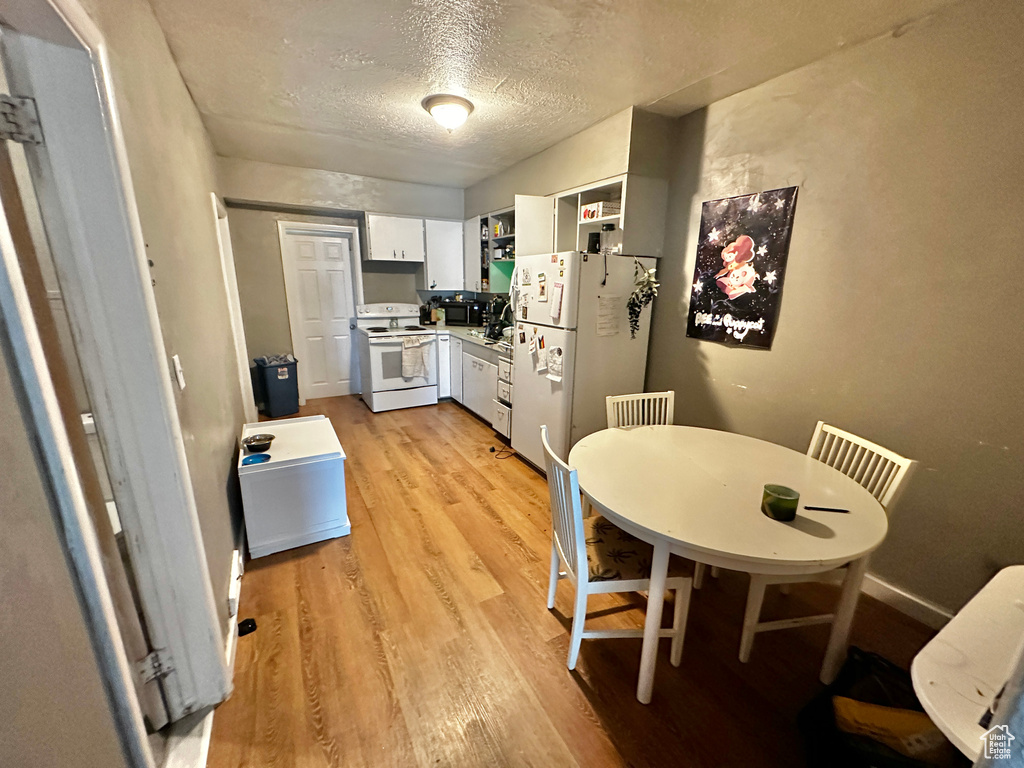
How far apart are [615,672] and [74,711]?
5.06 feet

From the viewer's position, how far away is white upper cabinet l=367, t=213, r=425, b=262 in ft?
14.6

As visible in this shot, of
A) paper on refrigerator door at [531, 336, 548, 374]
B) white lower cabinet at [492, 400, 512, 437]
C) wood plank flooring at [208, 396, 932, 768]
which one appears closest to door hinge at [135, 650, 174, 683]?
wood plank flooring at [208, 396, 932, 768]

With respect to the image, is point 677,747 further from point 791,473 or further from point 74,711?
point 74,711

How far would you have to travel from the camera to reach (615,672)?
1551mm

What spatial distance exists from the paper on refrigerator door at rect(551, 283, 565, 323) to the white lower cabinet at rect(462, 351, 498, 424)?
1156 mm

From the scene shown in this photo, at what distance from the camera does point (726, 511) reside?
1.32 m

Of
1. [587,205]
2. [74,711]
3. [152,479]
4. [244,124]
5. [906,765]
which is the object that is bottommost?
[906,765]

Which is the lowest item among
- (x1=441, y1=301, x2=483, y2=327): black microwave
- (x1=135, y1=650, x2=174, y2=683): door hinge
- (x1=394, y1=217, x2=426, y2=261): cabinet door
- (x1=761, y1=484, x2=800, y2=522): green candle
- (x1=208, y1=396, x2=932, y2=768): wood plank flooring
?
(x1=208, y1=396, x2=932, y2=768): wood plank flooring

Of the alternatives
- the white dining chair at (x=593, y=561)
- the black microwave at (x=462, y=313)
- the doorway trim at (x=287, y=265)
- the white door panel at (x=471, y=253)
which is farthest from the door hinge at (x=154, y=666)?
the black microwave at (x=462, y=313)

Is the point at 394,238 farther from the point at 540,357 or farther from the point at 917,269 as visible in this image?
the point at 917,269

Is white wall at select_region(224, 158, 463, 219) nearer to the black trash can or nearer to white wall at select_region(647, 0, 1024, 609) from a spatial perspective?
Answer: the black trash can

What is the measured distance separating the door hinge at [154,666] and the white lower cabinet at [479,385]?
2729mm

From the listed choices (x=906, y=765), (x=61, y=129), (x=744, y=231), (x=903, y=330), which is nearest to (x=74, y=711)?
(x=61, y=129)

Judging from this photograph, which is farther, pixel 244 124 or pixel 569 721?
pixel 244 124
